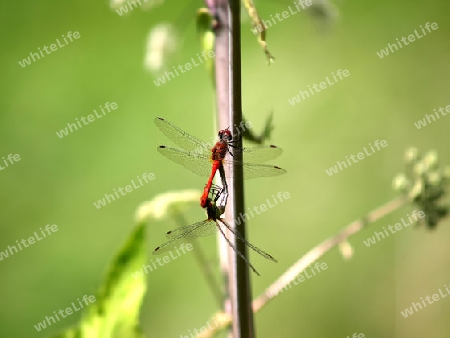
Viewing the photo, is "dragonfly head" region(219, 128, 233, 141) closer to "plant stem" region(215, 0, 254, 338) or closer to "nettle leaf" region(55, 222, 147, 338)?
"plant stem" region(215, 0, 254, 338)

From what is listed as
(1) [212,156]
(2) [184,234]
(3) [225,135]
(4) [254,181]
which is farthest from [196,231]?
(4) [254,181]

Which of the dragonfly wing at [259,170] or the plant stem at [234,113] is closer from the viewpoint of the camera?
the plant stem at [234,113]

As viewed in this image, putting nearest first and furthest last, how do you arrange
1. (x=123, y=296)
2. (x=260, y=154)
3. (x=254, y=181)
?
(x=123, y=296) < (x=260, y=154) < (x=254, y=181)

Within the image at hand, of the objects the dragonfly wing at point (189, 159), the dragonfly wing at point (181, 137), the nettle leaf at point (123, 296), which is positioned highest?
the dragonfly wing at point (181, 137)

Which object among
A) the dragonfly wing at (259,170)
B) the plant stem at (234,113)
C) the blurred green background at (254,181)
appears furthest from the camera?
the blurred green background at (254,181)

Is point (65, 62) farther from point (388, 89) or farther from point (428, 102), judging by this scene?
point (428, 102)

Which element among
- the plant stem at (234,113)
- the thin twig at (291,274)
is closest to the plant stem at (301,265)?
the thin twig at (291,274)

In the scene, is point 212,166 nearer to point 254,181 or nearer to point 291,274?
point 291,274

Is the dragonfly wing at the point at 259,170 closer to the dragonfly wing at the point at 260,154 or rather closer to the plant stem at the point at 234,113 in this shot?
the dragonfly wing at the point at 260,154
